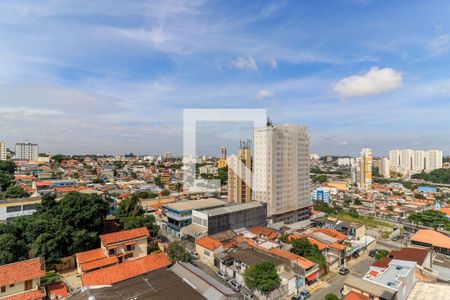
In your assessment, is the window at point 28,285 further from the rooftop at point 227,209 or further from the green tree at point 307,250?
the green tree at point 307,250

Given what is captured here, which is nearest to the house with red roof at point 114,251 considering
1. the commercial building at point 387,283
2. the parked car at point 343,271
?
the commercial building at point 387,283

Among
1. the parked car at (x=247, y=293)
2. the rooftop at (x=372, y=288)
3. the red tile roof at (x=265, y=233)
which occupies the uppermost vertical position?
the rooftop at (x=372, y=288)

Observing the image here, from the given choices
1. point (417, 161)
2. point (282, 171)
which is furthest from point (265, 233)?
point (417, 161)

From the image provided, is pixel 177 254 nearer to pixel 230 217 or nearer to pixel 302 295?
pixel 230 217

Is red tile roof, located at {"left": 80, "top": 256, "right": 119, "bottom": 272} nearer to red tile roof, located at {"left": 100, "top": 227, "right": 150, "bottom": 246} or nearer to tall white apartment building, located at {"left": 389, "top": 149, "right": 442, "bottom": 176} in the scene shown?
red tile roof, located at {"left": 100, "top": 227, "right": 150, "bottom": 246}

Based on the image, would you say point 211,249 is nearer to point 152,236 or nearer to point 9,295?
point 152,236

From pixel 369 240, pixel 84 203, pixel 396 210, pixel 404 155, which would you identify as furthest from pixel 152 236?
pixel 404 155
